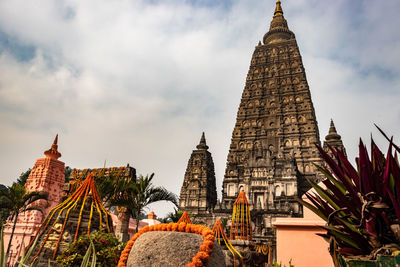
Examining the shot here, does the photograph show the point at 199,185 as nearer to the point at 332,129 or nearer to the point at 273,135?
the point at 273,135

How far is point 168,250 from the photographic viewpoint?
10.5 ft

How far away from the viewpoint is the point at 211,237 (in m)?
3.37

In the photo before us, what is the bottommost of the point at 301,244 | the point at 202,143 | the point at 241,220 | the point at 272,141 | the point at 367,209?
the point at 301,244

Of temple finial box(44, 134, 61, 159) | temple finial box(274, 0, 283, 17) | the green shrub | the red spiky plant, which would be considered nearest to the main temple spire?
temple finial box(44, 134, 61, 159)

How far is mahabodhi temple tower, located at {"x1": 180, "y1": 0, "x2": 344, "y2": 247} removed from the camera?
30773 mm

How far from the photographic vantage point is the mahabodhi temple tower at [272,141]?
30.8 metres

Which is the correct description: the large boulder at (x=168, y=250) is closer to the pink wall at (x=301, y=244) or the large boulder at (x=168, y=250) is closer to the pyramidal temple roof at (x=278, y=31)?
the pink wall at (x=301, y=244)

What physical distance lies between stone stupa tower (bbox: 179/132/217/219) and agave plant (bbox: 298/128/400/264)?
1319 inches

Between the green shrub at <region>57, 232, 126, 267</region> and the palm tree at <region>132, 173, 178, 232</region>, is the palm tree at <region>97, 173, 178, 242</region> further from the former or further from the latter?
the green shrub at <region>57, 232, 126, 267</region>

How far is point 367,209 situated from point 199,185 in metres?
37.3

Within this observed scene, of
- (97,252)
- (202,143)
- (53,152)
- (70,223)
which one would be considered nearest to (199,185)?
(202,143)

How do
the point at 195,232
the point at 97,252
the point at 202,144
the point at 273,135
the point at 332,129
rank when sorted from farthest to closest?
1. the point at 202,144
2. the point at 273,135
3. the point at 332,129
4. the point at 97,252
5. the point at 195,232

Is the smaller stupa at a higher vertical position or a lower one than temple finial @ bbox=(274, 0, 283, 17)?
lower

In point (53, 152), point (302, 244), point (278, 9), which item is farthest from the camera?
point (278, 9)
